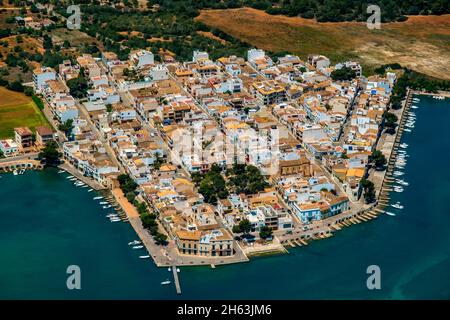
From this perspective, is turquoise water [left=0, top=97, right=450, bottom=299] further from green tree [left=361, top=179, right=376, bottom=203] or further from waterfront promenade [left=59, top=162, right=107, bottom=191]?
green tree [left=361, top=179, right=376, bottom=203]

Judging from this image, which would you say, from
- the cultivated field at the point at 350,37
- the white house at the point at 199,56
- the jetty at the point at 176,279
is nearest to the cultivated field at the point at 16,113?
the white house at the point at 199,56

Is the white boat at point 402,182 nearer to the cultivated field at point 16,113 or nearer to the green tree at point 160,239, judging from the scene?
the green tree at point 160,239

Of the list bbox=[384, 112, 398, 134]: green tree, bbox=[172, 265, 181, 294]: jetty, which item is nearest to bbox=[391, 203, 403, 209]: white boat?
bbox=[384, 112, 398, 134]: green tree

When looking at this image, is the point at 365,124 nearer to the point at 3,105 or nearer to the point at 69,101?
A: the point at 69,101

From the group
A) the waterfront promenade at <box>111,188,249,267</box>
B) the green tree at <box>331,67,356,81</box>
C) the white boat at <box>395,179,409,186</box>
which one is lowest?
the waterfront promenade at <box>111,188,249,267</box>

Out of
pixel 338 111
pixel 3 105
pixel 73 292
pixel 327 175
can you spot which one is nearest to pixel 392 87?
pixel 338 111

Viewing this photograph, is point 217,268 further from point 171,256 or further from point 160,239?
point 160,239
